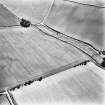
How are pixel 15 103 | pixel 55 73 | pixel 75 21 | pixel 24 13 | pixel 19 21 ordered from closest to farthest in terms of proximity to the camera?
pixel 15 103
pixel 55 73
pixel 75 21
pixel 19 21
pixel 24 13

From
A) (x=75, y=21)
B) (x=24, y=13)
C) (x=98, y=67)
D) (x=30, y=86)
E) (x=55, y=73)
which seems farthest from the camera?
(x=24, y=13)

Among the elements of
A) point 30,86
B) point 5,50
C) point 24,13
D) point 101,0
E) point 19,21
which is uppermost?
point 24,13

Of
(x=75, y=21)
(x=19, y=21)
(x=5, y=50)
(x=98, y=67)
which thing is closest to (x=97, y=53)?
(x=98, y=67)

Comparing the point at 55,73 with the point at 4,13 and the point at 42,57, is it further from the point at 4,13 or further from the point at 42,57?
the point at 4,13

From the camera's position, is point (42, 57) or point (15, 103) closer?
point (15, 103)

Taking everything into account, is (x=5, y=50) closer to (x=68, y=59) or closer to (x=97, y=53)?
(x=68, y=59)

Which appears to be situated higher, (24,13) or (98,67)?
(24,13)

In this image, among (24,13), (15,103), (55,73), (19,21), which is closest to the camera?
(15,103)

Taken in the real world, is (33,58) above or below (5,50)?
below

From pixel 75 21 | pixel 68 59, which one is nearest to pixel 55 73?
pixel 68 59
